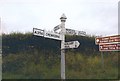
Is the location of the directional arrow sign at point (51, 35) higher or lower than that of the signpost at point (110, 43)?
higher

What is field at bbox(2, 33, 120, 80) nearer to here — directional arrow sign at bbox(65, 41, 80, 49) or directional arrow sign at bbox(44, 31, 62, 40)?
directional arrow sign at bbox(65, 41, 80, 49)

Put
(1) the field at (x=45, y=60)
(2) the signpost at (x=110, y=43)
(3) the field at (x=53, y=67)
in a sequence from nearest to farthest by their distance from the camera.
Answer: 1. (2) the signpost at (x=110, y=43)
2. (3) the field at (x=53, y=67)
3. (1) the field at (x=45, y=60)

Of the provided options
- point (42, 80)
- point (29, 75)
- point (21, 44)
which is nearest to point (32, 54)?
point (21, 44)

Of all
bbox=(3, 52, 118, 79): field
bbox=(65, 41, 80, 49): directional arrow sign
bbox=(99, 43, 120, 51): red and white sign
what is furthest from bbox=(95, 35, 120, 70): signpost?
bbox=(65, 41, 80, 49): directional arrow sign

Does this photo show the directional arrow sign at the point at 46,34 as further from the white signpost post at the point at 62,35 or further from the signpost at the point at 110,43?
the signpost at the point at 110,43

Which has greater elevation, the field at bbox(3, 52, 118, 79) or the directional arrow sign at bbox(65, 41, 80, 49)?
the directional arrow sign at bbox(65, 41, 80, 49)

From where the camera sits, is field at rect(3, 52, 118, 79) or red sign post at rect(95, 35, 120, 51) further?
field at rect(3, 52, 118, 79)

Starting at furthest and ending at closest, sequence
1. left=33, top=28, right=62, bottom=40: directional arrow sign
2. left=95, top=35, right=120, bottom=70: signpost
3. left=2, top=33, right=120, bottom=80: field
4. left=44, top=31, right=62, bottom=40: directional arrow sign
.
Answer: left=2, top=33, right=120, bottom=80: field < left=95, top=35, right=120, bottom=70: signpost < left=44, top=31, right=62, bottom=40: directional arrow sign < left=33, top=28, right=62, bottom=40: directional arrow sign

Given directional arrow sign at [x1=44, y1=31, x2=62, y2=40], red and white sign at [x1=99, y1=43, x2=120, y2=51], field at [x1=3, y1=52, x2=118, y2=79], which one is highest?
directional arrow sign at [x1=44, y1=31, x2=62, y2=40]

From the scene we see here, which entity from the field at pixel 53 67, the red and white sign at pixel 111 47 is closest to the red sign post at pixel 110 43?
the red and white sign at pixel 111 47

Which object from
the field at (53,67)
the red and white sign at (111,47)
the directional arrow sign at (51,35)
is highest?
the directional arrow sign at (51,35)

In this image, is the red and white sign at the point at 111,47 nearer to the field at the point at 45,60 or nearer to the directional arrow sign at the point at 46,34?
the field at the point at 45,60

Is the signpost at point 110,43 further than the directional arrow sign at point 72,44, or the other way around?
the signpost at point 110,43

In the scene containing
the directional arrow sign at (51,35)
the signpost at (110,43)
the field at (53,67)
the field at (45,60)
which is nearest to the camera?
the directional arrow sign at (51,35)
